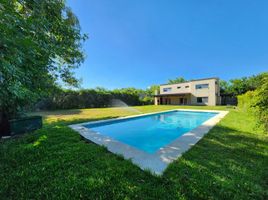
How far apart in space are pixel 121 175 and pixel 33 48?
323cm

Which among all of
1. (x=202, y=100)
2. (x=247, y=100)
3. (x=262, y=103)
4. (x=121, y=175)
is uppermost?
(x=202, y=100)

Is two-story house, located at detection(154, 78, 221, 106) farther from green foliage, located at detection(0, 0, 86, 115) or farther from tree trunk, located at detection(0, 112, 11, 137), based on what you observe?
tree trunk, located at detection(0, 112, 11, 137)

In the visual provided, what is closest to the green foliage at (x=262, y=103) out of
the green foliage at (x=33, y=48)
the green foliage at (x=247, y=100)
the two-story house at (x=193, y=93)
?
the green foliage at (x=247, y=100)

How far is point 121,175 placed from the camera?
298 centimetres

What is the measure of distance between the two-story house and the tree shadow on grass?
24848 mm

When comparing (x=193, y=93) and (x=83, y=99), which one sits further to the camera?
(x=193, y=93)

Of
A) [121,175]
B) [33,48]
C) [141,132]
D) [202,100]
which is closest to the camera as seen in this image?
[33,48]

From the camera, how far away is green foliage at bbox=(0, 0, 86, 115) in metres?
2.37

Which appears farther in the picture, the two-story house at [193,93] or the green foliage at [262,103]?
the two-story house at [193,93]

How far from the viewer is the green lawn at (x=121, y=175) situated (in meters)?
2.43

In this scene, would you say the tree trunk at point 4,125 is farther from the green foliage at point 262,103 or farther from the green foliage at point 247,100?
the green foliage at point 247,100

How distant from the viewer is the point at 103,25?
43.0 ft

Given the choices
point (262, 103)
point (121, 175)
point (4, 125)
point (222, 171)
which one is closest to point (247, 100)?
point (262, 103)

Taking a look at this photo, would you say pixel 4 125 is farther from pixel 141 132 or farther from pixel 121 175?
pixel 141 132
